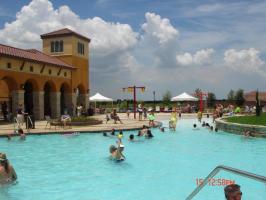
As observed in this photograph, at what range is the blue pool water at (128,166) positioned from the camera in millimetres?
9641

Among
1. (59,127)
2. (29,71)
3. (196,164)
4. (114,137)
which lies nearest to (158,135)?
(114,137)

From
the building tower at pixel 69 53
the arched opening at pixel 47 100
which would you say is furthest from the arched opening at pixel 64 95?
the arched opening at pixel 47 100

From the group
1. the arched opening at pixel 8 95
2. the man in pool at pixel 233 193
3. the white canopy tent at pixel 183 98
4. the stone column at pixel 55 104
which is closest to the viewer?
the man in pool at pixel 233 193

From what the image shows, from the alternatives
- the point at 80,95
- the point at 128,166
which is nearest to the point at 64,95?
the point at 80,95

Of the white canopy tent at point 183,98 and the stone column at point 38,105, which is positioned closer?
the stone column at point 38,105

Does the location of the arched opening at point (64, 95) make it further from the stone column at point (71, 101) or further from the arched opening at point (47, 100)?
the arched opening at point (47, 100)

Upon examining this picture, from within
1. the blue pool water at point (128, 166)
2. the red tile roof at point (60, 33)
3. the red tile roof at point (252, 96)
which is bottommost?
the blue pool water at point (128, 166)

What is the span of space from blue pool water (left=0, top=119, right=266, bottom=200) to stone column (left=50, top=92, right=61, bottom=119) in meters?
14.5

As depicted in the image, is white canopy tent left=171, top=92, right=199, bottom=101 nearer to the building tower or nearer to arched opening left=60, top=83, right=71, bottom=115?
the building tower

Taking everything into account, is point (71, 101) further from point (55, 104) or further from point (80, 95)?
point (80, 95)

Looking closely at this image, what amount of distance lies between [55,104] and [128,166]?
78.3 ft

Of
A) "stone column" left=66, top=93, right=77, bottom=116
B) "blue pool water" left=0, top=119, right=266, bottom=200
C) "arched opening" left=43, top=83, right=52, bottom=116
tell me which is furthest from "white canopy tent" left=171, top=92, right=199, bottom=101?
"blue pool water" left=0, top=119, right=266, bottom=200

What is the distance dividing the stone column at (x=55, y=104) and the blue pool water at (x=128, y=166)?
14.5 m

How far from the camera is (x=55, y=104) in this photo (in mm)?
35688
